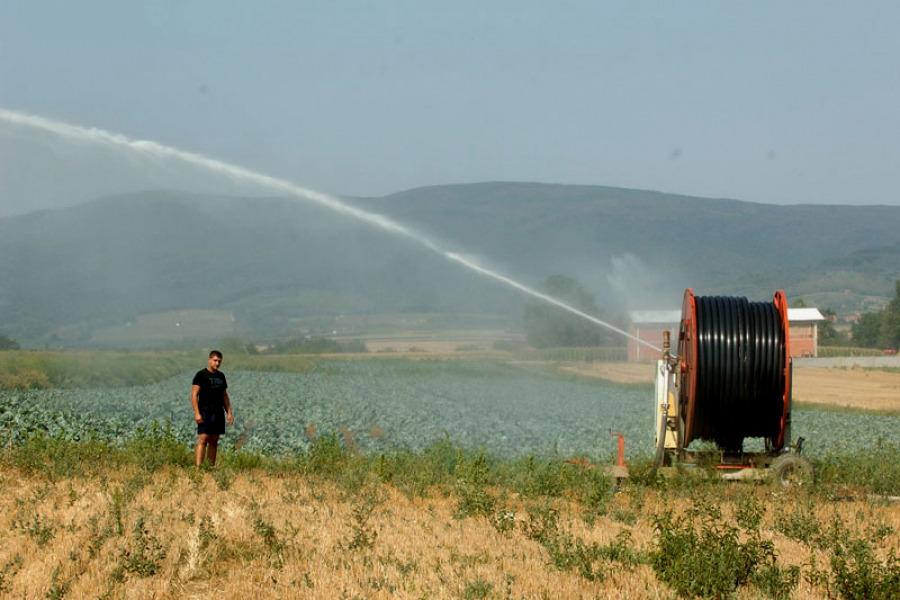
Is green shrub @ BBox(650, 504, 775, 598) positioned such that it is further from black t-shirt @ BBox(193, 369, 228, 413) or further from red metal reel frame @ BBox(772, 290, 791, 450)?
black t-shirt @ BBox(193, 369, 228, 413)

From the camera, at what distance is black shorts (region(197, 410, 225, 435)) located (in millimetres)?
14375

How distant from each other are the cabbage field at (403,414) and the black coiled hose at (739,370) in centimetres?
319

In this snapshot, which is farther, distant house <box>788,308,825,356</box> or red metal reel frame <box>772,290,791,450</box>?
distant house <box>788,308,825,356</box>

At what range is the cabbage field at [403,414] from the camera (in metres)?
21.7

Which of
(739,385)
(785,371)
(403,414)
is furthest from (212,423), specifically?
(403,414)

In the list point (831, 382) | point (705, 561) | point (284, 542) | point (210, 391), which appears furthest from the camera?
point (831, 382)

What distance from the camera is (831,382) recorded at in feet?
175

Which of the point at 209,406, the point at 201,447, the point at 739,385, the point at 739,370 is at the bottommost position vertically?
the point at 201,447

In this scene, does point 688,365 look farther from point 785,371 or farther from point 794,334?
point 794,334

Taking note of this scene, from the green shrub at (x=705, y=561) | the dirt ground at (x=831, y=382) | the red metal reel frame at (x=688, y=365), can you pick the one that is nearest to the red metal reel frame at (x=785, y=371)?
the red metal reel frame at (x=688, y=365)

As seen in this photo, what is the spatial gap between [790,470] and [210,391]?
7.64 meters

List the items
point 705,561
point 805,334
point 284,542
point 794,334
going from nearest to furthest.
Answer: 1. point 705,561
2. point 284,542
3. point 805,334
4. point 794,334

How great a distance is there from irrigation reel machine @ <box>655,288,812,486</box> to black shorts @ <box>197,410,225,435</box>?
5.89 meters

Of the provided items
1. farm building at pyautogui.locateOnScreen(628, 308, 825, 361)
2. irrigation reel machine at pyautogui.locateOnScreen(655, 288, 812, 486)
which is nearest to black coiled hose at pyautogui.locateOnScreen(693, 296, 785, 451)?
irrigation reel machine at pyautogui.locateOnScreen(655, 288, 812, 486)
